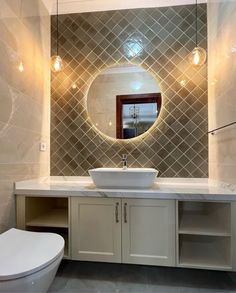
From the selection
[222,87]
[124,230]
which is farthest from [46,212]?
[222,87]

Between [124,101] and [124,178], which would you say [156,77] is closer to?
[124,101]

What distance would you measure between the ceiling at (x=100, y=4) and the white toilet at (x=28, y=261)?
7.27ft

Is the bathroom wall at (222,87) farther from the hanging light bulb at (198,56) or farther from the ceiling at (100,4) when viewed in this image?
the ceiling at (100,4)

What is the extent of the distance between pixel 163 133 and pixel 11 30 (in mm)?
1562

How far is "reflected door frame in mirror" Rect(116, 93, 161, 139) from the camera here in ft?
7.22

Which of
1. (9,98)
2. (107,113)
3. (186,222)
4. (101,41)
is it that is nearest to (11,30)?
(9,98)

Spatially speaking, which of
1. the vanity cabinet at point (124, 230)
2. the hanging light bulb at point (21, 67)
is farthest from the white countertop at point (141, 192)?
the hanging light bulb at point (21, 67)

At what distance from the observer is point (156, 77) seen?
220 centimetres

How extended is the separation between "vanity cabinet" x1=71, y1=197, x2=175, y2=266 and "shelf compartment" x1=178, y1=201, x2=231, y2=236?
17 cm

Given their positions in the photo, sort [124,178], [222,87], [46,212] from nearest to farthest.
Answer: [124,178] → [222,87] → [46,212]

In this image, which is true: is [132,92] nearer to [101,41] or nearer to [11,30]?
[101,41]

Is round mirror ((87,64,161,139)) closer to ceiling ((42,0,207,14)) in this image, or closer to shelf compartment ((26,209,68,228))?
ceiling ((42,0,207,14))

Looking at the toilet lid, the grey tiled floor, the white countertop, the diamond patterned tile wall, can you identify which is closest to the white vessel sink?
the white countertop

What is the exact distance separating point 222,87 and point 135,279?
1.70m
